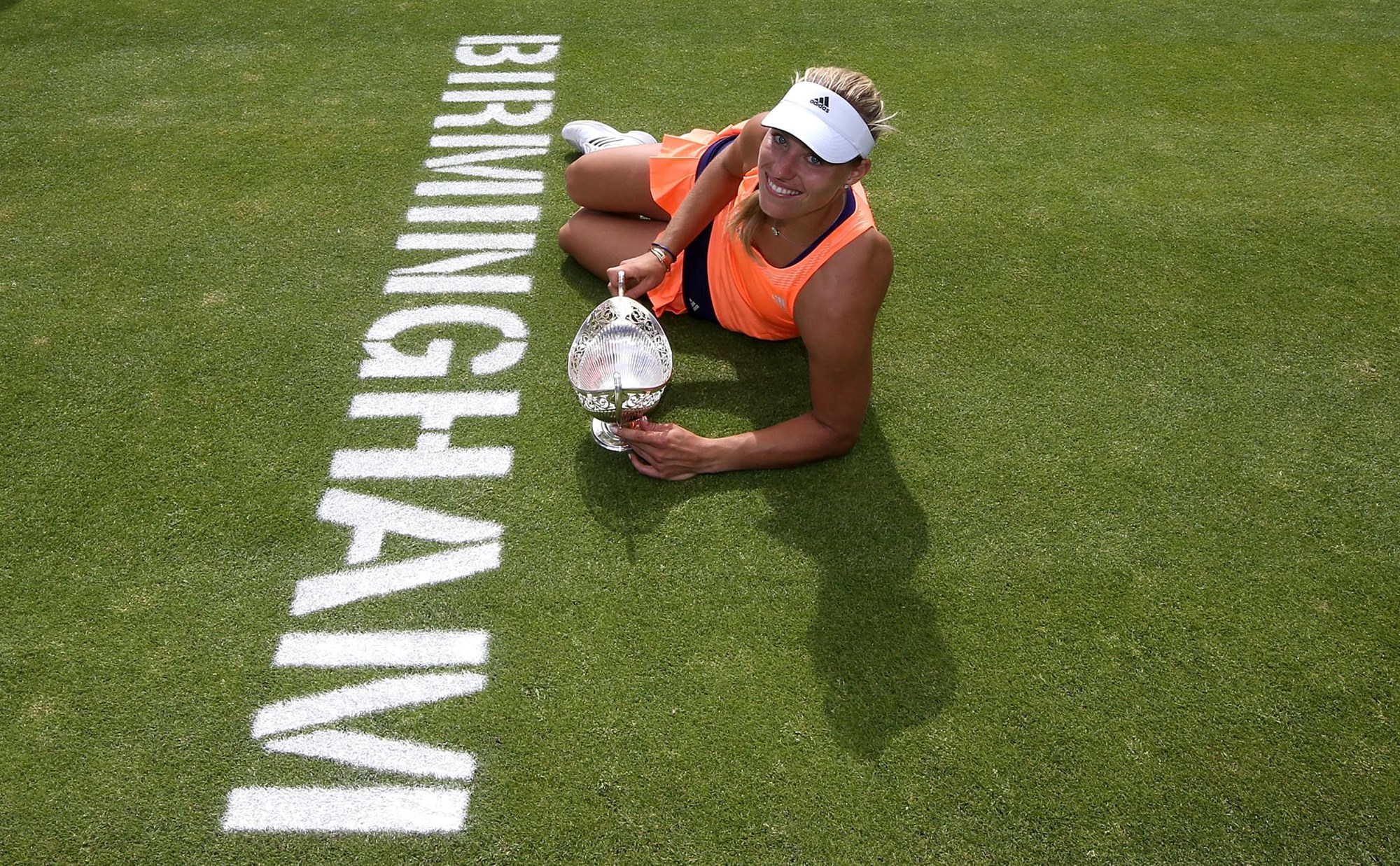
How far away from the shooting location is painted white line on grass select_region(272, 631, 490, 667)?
7.39ft

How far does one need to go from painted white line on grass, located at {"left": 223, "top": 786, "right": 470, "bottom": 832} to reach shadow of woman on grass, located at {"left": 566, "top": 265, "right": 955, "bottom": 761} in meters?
0.75

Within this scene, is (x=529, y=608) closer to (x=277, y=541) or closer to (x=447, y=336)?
(x=277, y=541)

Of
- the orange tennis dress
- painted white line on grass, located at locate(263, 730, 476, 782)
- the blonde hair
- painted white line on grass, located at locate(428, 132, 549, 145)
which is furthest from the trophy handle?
painted white line on grass, located at locate(428, 132, 549, 145)

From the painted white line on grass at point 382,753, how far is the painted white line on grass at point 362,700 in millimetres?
38

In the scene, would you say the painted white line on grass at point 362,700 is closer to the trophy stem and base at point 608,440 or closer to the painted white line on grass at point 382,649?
the painted white line on grass at point 382,649

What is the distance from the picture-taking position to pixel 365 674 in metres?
2.23

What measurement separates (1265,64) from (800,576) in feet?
12.6

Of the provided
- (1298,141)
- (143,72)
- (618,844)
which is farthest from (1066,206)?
(143,72)

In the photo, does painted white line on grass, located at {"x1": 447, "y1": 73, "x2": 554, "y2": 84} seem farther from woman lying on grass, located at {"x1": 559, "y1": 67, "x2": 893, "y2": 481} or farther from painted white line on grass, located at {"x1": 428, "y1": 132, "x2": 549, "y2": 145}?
woman lying on grass, located at {"x1": 559, "y1": 67, "x2": 893, "y2": 481}

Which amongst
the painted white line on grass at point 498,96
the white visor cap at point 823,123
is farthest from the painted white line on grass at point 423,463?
the painted white line on grass at point 498,96

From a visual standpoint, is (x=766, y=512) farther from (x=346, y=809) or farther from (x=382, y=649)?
(x=346, y=809)

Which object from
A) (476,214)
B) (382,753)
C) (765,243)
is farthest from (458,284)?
(382,753)

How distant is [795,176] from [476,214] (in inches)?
66.9

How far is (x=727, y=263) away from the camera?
2914 millimetres
